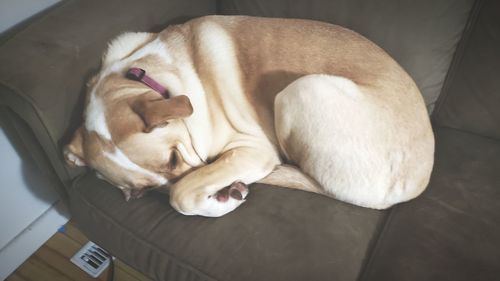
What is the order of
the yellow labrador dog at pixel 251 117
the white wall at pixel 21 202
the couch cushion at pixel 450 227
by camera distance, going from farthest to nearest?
the white wall at pixel 21 202 → the yellow labrador dog at pixel 251 117 → the couch cushion at pixel 450 227

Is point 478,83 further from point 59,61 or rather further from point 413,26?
point 59,61

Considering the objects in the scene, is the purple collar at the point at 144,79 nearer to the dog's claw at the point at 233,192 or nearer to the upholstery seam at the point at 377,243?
the dog's claw at the point at 233,192

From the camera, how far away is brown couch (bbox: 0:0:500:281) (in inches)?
49.1

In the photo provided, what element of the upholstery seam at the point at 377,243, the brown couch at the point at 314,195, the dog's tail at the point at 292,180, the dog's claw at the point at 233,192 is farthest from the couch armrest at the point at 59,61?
the upholstery seam at the point at 377,243

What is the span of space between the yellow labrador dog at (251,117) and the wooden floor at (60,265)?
0.62m

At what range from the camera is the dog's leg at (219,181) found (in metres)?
1.36

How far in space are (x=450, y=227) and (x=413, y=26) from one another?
827 mm

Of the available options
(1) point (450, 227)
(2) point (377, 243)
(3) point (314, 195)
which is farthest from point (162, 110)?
(1) point (450, 227)

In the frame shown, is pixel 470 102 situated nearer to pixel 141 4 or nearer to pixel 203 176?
pixel 203 176

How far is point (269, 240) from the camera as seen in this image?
4.24 ft

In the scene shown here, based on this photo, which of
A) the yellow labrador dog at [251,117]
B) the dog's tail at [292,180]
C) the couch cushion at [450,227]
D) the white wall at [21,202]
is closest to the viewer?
the couch cushion at [450,227]

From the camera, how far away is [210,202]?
1.36 meters

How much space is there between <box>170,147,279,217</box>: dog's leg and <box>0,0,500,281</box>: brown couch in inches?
1.9

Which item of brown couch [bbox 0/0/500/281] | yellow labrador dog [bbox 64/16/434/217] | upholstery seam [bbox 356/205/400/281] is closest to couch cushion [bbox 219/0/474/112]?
brown couch [bbox 0/0/500/281]
